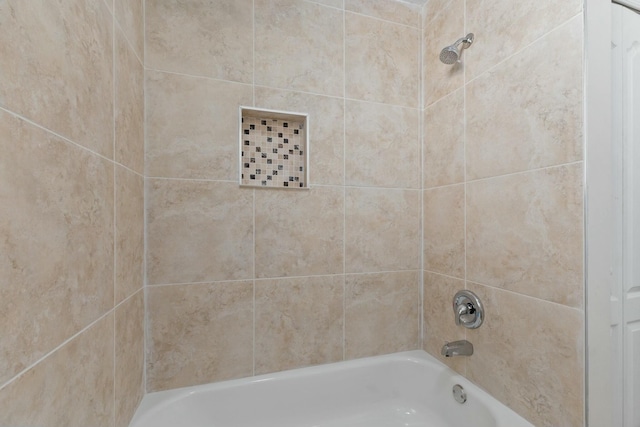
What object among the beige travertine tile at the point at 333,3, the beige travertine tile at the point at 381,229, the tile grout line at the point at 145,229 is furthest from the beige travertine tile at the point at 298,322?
the beige travertine tile at the point at 333,3

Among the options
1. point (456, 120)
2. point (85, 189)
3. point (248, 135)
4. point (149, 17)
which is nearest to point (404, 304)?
point (456, 120)

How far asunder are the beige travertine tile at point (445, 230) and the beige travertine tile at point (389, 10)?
947 mm

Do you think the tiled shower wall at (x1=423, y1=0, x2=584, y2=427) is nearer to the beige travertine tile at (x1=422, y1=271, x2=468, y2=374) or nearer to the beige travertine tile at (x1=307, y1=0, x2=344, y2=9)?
the beige travertine tile at (x1=422, y1=271, x2=468, y2=374)

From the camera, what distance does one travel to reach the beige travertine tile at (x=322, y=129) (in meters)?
1.39

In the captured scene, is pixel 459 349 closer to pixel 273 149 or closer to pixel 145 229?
pixel 273 149

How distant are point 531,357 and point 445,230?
608mm

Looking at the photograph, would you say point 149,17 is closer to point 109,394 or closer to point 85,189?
point 85,189

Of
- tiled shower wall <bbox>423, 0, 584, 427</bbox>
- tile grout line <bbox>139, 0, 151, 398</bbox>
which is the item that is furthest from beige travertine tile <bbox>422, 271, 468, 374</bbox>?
tile grout line <bbox>139, 0, 151, 398</bbox>

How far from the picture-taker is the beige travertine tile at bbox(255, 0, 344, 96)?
1.35 metres

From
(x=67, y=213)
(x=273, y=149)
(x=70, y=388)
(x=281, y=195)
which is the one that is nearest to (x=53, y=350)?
(x=70, y=388)

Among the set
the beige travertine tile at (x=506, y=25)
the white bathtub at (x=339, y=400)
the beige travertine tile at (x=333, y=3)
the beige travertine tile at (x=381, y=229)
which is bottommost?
the white bathtub at (x=339, y=400)

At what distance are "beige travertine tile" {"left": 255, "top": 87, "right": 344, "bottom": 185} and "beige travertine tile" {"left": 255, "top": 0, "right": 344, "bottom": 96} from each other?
4 cm

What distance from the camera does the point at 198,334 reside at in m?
1.28

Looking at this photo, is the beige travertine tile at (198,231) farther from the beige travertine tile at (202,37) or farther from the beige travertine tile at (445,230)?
the beige travertine tile at (445,230)
